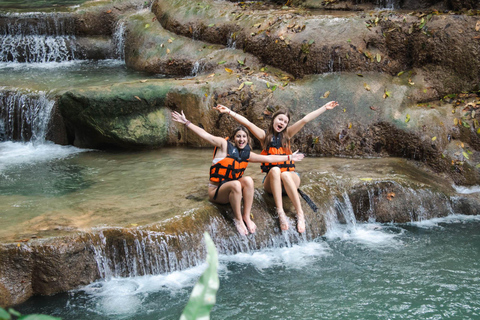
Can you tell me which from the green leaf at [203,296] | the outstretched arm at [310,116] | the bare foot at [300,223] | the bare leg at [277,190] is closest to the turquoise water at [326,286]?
the bare foot at [300,223]

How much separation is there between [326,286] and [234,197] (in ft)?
4.19

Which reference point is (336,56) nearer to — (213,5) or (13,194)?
(213,5)

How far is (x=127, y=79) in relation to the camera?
981 centimetres

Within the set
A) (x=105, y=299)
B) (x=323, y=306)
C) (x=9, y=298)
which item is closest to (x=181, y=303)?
(x=105, y=299)

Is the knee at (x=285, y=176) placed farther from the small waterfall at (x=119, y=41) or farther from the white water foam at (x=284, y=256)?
the small waterfall at (x=119, y=41)

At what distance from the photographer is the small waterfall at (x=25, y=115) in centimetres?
863

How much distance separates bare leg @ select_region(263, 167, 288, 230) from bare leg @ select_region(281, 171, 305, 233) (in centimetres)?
7

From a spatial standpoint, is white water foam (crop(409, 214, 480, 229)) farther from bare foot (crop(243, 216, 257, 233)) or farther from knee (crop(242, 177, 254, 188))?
knee (crop(242, 177, 254, 188))

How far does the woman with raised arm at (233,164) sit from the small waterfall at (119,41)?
6.76 metres

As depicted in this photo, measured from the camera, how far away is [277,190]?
5711mm

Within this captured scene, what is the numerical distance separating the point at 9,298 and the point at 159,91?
4344mm

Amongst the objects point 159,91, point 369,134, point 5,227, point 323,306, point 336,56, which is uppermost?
point 336,56

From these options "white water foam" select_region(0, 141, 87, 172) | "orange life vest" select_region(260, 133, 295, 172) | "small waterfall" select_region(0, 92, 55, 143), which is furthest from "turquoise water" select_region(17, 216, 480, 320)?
"small waterfall" select_region(0, 92, 55, 143)

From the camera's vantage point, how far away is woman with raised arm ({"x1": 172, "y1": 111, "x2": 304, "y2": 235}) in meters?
5.33
